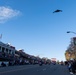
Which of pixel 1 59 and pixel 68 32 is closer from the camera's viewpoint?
pixel 68 32

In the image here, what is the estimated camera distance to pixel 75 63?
3850 cm

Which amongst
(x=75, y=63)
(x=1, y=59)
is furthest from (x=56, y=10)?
(x=1, y=59)

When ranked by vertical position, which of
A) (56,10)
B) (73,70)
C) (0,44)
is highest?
(0,44)

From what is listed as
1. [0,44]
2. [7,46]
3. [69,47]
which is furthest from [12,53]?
[69,47]

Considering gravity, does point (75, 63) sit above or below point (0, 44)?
below

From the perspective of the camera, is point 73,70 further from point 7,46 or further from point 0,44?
point 7,46

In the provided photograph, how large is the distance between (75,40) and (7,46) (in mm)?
82770

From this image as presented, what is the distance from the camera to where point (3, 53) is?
119 metres

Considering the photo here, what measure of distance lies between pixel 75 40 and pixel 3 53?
75.4 meters

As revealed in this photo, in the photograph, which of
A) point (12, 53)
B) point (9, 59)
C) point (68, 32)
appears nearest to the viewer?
point (68, 32)

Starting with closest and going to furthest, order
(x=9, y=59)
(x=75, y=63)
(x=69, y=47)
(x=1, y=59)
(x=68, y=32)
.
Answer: (x=75, y=63) < (x=68, y=32) < (x=1, y=59) < (x=9, y=59) < (x=69, y=47)

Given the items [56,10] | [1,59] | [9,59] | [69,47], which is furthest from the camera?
[69,47]

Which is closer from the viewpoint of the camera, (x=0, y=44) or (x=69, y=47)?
(x=0, y=44)

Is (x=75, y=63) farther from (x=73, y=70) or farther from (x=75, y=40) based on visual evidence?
(x=75, y=40)
